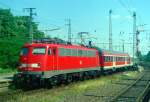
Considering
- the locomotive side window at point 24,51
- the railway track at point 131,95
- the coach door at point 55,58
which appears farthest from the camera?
the coach door at point 55,58

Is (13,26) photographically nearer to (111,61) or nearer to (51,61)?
(111,61)

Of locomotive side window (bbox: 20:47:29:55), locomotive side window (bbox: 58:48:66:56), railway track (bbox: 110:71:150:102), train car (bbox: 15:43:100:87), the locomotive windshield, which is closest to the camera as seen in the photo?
railway track (bbox: 110:71:150:102)

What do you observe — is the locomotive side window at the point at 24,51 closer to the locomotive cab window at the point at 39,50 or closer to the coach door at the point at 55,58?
the locomotive cab window at the point at 39,50

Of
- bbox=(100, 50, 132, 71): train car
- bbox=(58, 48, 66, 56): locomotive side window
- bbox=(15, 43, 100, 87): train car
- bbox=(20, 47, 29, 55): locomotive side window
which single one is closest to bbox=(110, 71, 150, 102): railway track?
bbox=(15, 43, 100, 87): train car

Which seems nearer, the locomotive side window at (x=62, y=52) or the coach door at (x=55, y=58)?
the coach door at (x=55, y=58)

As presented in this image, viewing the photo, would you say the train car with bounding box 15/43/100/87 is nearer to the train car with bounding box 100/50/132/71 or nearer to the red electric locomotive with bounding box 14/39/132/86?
the red electric locomotive with bounding box 14/39/132/86

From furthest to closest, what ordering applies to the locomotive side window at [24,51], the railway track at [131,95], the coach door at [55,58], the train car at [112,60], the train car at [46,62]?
the train car at [112,60], the coach door at [55,58], the locomotive side window at [24,51], the train car at [46,62], the railway track at [131,95]

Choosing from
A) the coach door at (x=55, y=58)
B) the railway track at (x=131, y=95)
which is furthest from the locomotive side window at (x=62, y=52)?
the railway track at (x=131, y=95)

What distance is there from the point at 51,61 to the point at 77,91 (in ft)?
8.92

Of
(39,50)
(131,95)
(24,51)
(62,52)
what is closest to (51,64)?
(39,50)

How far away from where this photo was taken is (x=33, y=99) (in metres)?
19.3

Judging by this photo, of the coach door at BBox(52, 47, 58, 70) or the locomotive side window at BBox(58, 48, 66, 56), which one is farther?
the locomotive side window at BBox(58, 48, 66, 56)

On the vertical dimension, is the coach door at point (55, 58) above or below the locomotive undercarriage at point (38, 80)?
above

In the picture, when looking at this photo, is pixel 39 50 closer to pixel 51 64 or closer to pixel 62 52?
pixel 51 64
